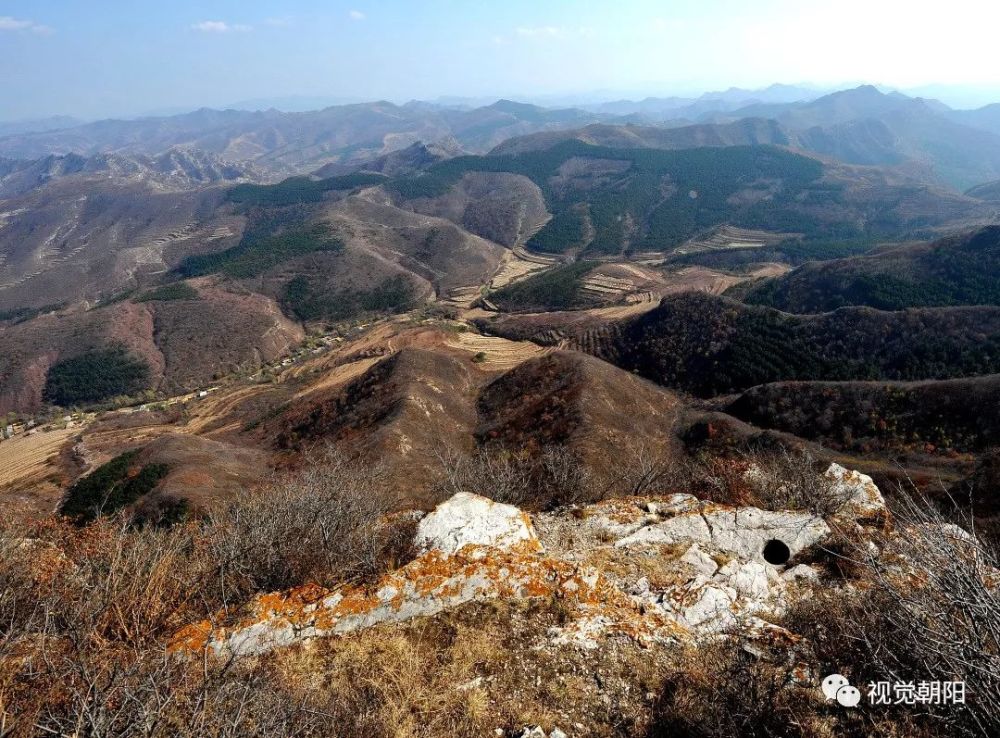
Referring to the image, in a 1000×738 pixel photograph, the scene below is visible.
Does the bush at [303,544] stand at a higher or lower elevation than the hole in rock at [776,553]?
higher

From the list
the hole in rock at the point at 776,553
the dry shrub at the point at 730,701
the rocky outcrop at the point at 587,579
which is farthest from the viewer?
the hole in rock at the point at 776,553

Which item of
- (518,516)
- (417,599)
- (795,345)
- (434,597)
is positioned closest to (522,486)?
(518,516)

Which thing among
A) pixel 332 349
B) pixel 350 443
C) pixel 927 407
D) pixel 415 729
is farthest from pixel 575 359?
pixel 332 349

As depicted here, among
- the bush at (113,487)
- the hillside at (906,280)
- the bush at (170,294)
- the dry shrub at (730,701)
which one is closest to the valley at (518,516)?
the dry shrub at (730,701)

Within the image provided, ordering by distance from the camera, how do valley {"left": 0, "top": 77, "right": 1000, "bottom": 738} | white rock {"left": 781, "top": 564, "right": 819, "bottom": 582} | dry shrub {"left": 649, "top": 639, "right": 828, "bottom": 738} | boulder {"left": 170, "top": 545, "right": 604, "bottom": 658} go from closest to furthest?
dry shrub {"left": 649, "top": 639, "right": 828, "bottom": 738}
valley {"left": 0, "top": 77, "right": 1000, "bottom": 738}
boulder {"left": 170, "top": 545, "right": 604, "bottom": 658}
white rock {"left": 781, "top": 564, "right": 819, "bottom": 582}

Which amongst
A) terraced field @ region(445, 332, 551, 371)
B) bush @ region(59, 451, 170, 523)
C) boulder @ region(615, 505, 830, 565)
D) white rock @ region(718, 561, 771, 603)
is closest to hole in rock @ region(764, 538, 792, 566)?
boulder @ region(615, 505, 830, 565)

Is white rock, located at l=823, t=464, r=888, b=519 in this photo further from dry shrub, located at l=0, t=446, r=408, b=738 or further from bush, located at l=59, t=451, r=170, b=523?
bush, located at l=59, t=451, r=170, b=523

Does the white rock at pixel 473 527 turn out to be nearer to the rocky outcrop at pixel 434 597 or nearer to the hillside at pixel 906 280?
the rocky outcrop at pixel 434 597

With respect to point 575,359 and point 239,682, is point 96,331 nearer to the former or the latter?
point 575,359
